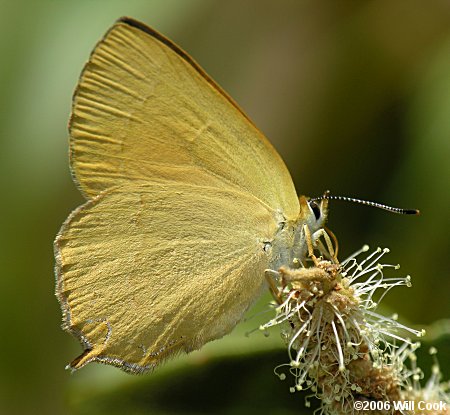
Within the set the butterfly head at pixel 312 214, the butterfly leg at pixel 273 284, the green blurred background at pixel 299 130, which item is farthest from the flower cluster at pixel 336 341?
the green blurred background at pixel 299 130

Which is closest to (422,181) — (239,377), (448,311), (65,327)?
(448,311)

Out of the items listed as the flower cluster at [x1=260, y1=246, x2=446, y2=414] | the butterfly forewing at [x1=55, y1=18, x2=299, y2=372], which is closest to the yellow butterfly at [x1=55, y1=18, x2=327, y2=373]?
the butterfly forewing at [x1=55, y1=18, x2=299, y2=372]

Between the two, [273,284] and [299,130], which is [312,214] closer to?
[273,284]

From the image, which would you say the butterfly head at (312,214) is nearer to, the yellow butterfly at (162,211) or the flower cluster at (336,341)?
the yellow butterfly at (162,211)

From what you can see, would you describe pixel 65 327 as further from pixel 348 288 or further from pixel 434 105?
pixel 434 105

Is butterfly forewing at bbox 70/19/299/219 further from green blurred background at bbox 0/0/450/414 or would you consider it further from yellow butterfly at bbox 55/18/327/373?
green blurred background at bbox 0/0/450/414

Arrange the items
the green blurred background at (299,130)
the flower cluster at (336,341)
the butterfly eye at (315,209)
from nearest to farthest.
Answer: the flower cluster at (336,341), the butterfly eye at (315,209), the green blurred background at (299,130)
